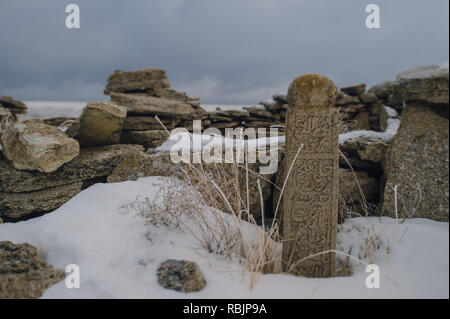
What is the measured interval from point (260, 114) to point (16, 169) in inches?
272

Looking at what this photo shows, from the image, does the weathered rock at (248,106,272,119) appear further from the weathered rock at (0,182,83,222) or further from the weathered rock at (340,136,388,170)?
the weathered rock at (0,182,83,222)

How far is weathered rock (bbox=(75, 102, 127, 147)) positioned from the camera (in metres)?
3.52

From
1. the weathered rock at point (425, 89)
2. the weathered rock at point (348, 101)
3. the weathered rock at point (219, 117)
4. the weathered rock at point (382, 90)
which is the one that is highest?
the weathered rock at point (382, 90)

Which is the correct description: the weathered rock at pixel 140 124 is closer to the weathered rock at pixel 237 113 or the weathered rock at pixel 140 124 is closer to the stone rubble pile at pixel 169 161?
the stone rubble pile at pixel 169 161

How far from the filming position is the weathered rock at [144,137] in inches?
171

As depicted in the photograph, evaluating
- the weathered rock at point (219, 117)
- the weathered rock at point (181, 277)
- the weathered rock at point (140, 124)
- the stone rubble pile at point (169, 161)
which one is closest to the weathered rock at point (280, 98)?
the weathered rock at point (219, 117)

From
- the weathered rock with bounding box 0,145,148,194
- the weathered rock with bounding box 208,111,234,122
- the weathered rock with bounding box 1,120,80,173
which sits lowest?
the weathered rock with bounding box 0,145,148,194

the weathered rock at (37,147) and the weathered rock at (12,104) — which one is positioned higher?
the weathered rock at (12,104)

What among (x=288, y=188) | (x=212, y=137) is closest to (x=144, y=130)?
(x=212, y=137)

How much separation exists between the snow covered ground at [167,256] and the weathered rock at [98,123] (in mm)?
966

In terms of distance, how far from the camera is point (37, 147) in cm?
310

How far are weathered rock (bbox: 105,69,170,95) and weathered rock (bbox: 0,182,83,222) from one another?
3856mm

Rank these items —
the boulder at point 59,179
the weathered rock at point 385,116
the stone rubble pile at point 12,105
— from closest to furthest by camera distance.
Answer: the boulder at point 59,179, the weathered rock at point 385,116, the stone rubble pile at point 12,105

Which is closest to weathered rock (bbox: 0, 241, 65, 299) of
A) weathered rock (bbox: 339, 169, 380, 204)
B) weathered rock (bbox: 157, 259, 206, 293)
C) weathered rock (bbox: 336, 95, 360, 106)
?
weathered rock (bbox: 157, 259, 206, 293)
